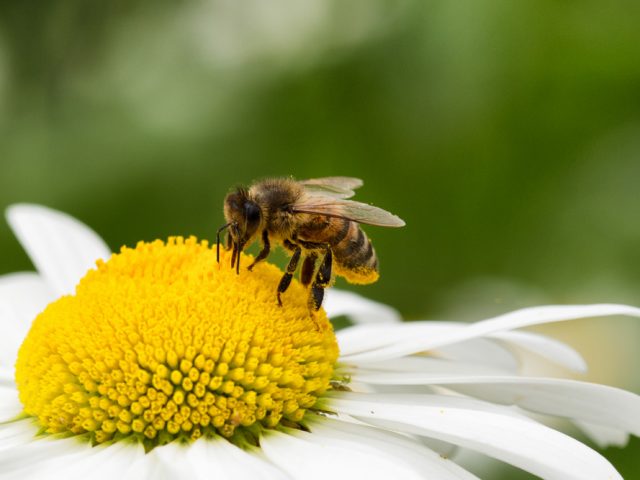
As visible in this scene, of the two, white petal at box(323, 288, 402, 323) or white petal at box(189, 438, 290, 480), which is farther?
white petal at box(323, 288, 402, 323)

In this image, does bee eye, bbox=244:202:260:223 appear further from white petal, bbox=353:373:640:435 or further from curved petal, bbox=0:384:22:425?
curved petal, bbox=0:384:22:425

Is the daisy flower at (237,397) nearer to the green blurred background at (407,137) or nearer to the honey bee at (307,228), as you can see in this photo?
the honey bee at (307,228)

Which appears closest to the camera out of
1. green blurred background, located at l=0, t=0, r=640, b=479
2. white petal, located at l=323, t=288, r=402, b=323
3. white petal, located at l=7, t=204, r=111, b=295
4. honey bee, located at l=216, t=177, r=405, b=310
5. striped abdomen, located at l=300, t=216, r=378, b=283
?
honey bee, located at l=216, t=177, r=405, b=310

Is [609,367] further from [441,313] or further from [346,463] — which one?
[346,463]

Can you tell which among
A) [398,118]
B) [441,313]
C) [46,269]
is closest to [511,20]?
[398,118]

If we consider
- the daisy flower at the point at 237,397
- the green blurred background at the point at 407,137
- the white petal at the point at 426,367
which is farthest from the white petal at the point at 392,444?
the green blurred background at the point at 407,137

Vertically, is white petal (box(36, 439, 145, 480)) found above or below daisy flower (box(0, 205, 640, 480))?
below

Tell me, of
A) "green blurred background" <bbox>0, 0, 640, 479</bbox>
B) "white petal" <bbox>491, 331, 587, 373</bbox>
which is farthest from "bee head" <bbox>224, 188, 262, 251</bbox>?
"green blurred background" <bbox>0, 0, 640, 479</bbox>
